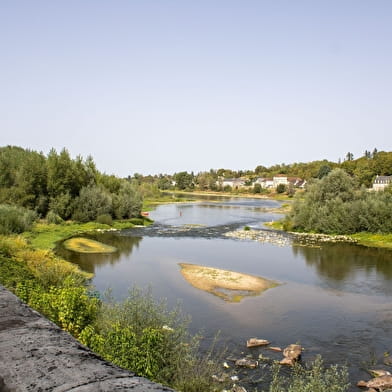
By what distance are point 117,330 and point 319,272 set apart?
76.8 ft

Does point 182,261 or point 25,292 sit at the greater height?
point 25,292

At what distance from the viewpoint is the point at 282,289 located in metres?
25.2

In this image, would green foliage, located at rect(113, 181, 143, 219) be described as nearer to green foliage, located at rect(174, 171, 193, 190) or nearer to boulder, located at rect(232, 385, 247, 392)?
boulder, located at rect(232, 385, 247, 392)

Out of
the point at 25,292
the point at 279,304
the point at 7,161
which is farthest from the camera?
the point at 7,161

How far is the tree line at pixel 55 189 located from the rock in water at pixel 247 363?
42065mm

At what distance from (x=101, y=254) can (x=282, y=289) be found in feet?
55.3

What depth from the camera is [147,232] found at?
166 feet

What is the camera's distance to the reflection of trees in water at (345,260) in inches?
1177

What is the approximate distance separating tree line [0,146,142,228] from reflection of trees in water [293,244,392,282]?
95.3 ft

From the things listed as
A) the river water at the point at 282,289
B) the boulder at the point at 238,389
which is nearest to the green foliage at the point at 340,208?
the river water at the point at 282,289

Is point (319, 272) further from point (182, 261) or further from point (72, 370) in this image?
point (72, 370)

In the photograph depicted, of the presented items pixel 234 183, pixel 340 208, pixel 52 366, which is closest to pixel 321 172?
pixel 234 183

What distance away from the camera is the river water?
55.0ft

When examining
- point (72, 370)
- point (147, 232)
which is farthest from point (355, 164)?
point (72, 370)
